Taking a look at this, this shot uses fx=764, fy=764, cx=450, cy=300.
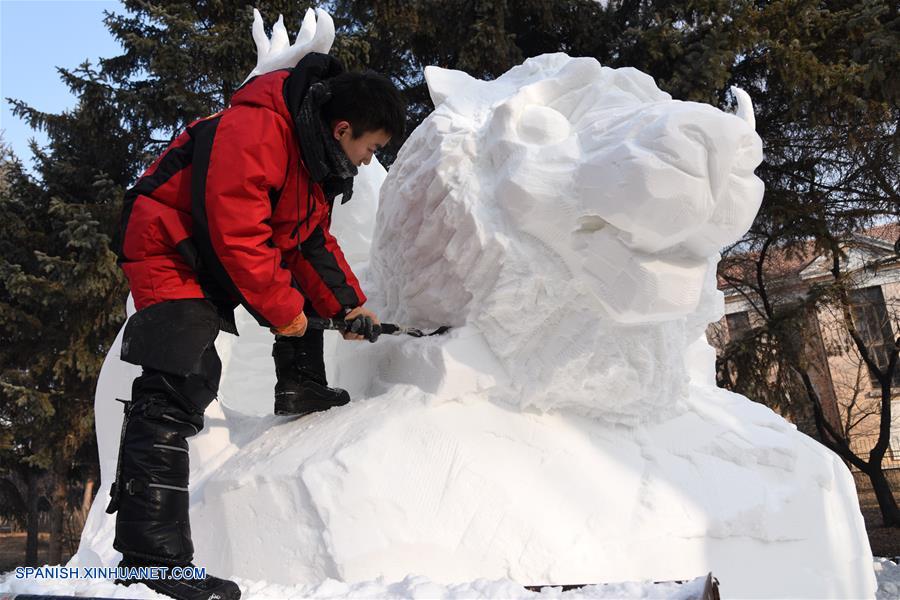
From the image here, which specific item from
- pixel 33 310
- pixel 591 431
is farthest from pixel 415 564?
pixel 33 310

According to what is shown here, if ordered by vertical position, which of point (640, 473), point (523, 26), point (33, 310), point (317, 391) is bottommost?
point (640, 473)

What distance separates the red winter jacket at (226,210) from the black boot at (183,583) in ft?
1.95

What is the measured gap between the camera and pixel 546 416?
2176mm

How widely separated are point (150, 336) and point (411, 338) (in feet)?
2.54

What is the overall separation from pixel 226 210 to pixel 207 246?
11 cm

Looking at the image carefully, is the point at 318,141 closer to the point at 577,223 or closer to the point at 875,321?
the point at 577,223

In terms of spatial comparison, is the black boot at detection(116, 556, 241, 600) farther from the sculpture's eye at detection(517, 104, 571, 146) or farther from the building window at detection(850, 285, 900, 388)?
the building window at detection(850, 285, 900, 388)

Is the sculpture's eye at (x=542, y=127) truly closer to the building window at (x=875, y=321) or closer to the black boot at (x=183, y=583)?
the black boot at (x=183, y=583)

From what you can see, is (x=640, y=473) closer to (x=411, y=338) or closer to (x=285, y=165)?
(x=411, y=338)

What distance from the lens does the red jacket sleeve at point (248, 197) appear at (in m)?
1.71

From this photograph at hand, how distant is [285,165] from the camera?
183cm

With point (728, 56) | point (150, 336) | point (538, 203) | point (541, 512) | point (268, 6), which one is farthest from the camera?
point (268, 6)

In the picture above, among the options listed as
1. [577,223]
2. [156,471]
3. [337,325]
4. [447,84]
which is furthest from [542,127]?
[156,471]

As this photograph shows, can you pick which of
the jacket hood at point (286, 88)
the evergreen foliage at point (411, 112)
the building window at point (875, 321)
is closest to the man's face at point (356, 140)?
the jacket hood at point (286, 88)
